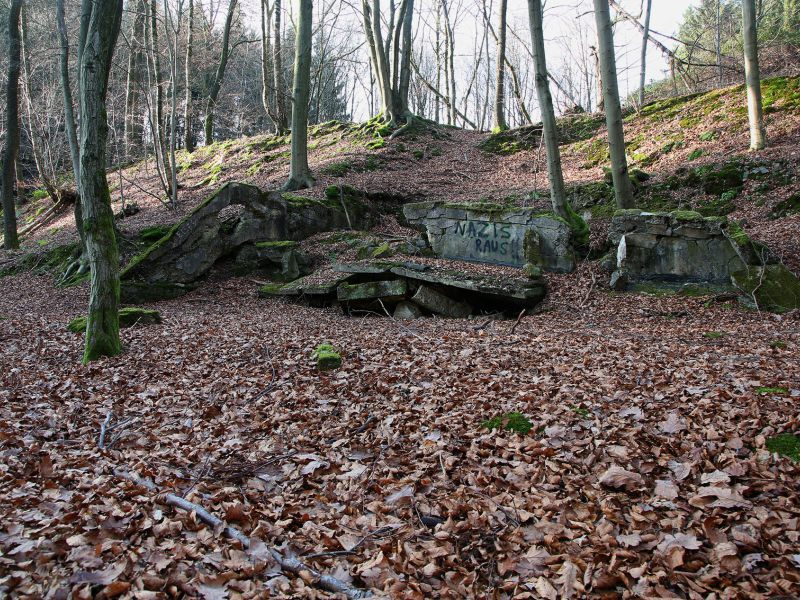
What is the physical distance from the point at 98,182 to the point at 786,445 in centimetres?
817

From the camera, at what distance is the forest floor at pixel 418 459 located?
2.82 m

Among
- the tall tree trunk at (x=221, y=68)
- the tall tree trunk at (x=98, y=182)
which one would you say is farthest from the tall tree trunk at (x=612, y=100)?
the tall tree trunk at (x=221, y=68)

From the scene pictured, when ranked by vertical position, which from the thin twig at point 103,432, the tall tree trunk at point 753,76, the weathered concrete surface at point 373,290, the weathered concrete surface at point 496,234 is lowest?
the thin twig at point 103,432

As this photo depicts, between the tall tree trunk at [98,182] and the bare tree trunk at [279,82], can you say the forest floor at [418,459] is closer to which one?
the tall tree trunk at [98,182]

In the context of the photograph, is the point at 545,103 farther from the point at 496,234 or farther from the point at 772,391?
the point at 772,391

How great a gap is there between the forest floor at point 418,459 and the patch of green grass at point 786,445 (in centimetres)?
6

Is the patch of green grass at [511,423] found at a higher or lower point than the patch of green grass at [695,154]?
lower

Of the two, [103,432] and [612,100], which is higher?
[612,100]

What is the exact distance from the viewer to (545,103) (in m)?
11.4

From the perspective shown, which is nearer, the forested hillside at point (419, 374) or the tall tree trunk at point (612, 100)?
the forested hillside at point (419, 374)

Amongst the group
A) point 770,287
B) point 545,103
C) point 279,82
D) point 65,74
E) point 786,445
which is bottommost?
point 786,445

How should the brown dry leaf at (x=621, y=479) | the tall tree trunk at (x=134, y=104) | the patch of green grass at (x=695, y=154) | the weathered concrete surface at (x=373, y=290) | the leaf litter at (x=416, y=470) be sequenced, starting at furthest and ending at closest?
1. the tall tree trunk at (x=134, y=104)
2. the patch of green grass at (x=695, y=154)
3. the weathered concrete surface at (x=373, y=290)
4. the brown dry leaf at (x=621, y=479)
5. the leaf litter at (x=416, y=470)

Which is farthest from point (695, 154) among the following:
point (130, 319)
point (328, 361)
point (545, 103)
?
point (130, 319)

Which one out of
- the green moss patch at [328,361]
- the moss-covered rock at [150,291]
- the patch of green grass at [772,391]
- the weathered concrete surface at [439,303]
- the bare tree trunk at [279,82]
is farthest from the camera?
the bare tree trunk at [279,82]
